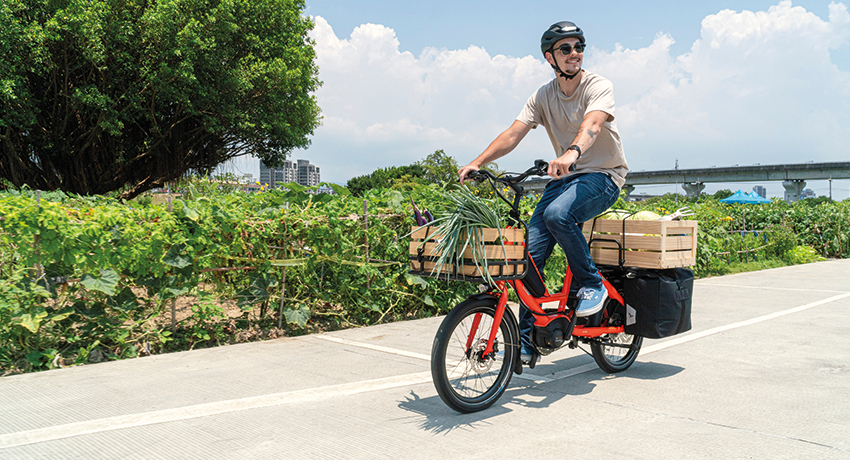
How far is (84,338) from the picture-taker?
15.9ft

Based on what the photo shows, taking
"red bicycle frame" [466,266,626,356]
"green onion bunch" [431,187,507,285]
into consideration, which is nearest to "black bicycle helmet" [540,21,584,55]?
"green onion bunch" [431,187,507,285]

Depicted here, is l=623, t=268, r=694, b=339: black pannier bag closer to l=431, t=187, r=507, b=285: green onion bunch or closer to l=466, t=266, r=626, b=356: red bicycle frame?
l=466, t=266, r=626, b=356: red bicycle frame

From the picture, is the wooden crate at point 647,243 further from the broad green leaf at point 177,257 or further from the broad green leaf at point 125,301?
the broad green leaf at point 125,301

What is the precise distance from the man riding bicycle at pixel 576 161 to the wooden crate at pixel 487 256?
1.12 feet

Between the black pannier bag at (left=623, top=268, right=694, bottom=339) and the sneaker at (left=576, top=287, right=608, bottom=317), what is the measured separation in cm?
45

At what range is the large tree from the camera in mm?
19938

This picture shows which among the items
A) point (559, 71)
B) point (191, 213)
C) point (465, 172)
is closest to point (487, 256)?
point (465, 172)

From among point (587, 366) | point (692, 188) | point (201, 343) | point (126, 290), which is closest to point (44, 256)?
point (126, 290)

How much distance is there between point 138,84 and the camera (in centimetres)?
2266

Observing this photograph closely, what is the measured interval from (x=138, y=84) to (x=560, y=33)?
2252 centimetres

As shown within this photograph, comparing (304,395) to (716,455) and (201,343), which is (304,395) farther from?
(716,455)

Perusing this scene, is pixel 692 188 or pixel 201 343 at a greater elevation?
pixel 692 188

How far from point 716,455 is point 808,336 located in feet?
12.4

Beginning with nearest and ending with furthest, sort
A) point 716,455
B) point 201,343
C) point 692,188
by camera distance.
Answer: point 716,455 < point 201,343 < point 692,188
